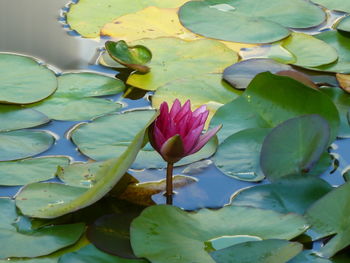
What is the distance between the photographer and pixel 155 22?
7.34 ft

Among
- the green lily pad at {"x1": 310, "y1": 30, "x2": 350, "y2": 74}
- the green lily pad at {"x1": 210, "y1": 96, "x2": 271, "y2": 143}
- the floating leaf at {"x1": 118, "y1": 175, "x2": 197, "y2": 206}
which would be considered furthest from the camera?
the green lily pad at {"x1": 310, "y1": 30, "x2": 350, "y2": 74}

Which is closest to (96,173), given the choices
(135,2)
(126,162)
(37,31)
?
(126,162)

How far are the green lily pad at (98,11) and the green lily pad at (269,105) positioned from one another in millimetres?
652

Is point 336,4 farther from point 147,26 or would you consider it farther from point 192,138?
point 192,138

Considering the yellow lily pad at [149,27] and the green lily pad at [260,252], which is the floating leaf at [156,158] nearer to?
the green lily pad at [260,252]

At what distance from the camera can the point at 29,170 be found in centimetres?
150

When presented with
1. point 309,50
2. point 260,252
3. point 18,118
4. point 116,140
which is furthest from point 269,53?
point 260,252

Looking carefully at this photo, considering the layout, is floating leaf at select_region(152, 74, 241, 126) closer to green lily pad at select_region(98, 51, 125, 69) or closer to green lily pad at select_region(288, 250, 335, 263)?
green lily pad at select_region(98, 51, 125, 69)

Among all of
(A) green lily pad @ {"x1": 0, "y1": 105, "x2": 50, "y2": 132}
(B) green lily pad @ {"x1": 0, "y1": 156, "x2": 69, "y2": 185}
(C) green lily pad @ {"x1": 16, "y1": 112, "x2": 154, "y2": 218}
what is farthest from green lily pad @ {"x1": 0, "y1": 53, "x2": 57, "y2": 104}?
(C) green lily pad @ {"x1": 16, "y1": 112, "x2": 154, "y2": 218}

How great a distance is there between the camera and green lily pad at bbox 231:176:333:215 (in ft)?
4.54

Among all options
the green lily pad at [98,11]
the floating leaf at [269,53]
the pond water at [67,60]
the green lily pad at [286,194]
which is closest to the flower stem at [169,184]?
the pond water at [67,60]

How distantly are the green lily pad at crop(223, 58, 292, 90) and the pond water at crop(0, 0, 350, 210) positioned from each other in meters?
0.22

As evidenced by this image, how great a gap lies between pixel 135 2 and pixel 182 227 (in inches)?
48.0

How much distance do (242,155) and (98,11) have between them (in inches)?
36.4
